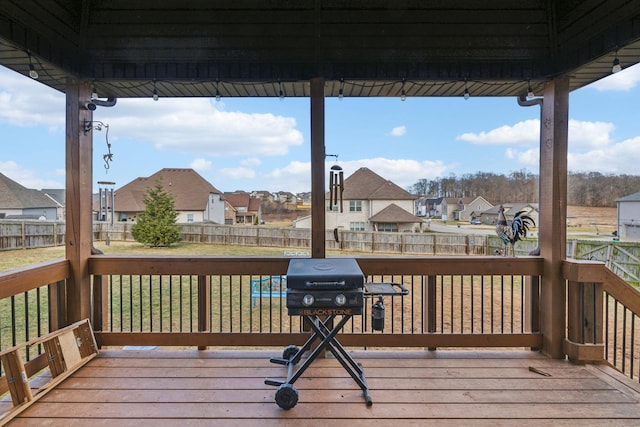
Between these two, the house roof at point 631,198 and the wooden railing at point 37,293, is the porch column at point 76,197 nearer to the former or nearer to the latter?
the wooden railing at point 37,293

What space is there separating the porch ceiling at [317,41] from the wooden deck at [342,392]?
2.48m

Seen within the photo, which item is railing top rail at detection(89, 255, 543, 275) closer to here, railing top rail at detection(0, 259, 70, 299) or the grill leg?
railing top rail at detection(0, 259, 70, 299)

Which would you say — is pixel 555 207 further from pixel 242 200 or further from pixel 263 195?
pixel 242 200

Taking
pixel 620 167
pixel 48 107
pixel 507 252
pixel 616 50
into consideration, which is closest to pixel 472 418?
pixel 507 252

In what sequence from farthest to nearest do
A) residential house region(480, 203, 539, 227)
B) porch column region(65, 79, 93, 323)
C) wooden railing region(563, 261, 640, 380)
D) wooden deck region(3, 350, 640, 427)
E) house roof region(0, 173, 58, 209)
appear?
residential house region(480, 203, 539, 227)
porch column region(65, 79, 93, 323)
wooden railing region(563, 261, 640, 380)
house roof region(0, 173, 58, 209)
wooden deck region(3, 350, 640, 427)

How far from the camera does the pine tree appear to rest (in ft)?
10.8

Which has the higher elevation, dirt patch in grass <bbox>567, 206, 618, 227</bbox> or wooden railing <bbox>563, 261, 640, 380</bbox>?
dirt patch in grass <bbox>567, 206, 618, 227</bbox>

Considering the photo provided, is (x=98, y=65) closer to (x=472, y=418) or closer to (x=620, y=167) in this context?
(x=472, y=418)

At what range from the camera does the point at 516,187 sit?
140 inches

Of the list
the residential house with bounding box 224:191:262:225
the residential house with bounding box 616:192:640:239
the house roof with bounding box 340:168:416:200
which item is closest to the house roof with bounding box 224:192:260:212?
the residential house with bounding box 224:191:262:225

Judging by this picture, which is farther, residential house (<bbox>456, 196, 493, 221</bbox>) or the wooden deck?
residential house (<bbox>456, 196, 493, 221</bbox>)

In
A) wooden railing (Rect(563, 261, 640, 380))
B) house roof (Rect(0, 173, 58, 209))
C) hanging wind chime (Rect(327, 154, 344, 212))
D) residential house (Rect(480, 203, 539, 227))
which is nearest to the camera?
house roof (Rect(0, 173, 58, 209))

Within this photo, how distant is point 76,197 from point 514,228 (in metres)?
4.05

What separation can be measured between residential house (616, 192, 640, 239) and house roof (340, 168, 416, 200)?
1.77 m
